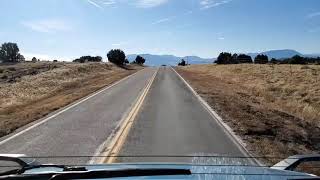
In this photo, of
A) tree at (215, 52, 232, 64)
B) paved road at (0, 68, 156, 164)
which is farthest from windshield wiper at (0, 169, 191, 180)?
tree at (215, 52, 232, 64)

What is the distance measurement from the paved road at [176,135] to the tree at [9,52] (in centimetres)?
12004

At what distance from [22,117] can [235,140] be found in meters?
9.21

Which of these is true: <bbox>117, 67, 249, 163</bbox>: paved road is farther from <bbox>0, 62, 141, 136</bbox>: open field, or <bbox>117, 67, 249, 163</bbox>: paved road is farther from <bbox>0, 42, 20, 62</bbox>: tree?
<bbox>0, 42, 20, 62</bbox>: tree

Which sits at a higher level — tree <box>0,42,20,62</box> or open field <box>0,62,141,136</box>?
tree <box>0,42,20,62</box>

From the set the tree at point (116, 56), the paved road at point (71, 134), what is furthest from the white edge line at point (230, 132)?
the tree at point (116, 56)

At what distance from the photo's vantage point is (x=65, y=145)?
12.7m

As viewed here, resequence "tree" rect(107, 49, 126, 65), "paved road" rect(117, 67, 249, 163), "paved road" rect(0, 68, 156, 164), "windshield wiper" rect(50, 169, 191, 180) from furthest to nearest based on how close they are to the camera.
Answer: "tree" rect(107, 49, 126, 65) → "paved road" rect(0, 68, 156, 164) → "paved road" rect(117, 67, 249, 163) → "windshield wiper" rect(50, 169, 191, 180)

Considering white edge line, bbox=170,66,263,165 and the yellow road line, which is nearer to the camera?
the yellow road line

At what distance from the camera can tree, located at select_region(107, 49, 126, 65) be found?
117 metres

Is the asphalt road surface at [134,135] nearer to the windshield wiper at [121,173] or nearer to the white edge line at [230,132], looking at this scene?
the white edge line at [230,132]

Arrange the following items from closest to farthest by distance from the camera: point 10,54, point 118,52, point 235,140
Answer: point 235,140
point 118,52
point 10,54

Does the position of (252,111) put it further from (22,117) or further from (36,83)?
(36,83)

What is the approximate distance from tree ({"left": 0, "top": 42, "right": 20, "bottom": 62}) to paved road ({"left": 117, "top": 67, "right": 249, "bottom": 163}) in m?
120

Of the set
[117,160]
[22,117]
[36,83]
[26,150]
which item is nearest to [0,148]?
[26,150]
